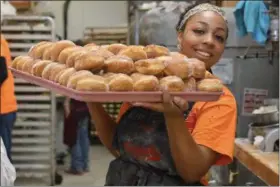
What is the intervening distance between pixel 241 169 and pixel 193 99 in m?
2.48

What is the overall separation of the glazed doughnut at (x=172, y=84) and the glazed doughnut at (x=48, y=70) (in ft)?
1.29

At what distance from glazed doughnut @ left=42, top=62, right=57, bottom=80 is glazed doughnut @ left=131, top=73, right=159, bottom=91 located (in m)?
0.33

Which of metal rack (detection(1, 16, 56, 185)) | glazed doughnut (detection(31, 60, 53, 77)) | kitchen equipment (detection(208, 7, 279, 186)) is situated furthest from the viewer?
metal rack (detection(1, 16, 56, 185))

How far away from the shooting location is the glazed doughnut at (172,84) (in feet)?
4.46

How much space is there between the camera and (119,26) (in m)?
9.09

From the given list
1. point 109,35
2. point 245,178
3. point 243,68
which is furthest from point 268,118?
point 109,35

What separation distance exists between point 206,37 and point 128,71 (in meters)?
0.37

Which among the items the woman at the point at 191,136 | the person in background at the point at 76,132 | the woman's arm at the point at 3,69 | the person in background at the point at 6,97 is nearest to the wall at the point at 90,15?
the person in background at the point at 76,132

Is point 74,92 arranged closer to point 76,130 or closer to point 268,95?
point 268,95

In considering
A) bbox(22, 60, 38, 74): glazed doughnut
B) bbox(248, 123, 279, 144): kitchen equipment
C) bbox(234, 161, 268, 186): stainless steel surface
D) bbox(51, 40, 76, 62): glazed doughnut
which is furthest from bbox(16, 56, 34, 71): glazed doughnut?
bbox(248, 123, 279, 144): kitchen equipment

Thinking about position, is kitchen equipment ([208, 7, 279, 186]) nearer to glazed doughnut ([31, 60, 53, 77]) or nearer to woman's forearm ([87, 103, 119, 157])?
woman's forearm ([87, 103, 119, 157])

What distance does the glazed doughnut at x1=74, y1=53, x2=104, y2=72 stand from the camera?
1409mm

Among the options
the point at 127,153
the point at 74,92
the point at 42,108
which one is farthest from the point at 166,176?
the point at 42,108

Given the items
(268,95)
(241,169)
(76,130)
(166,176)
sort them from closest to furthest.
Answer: (166,176), (241,169), (268,95), (76,130)
